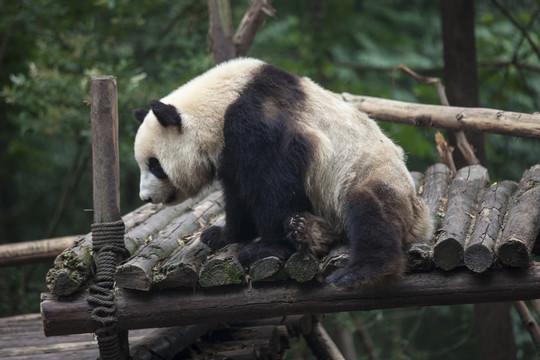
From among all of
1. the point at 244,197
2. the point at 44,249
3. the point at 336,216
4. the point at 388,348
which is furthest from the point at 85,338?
the point at 388,348

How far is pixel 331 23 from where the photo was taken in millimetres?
9195

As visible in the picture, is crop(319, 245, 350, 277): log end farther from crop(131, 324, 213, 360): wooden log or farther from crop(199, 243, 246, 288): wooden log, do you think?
crop(131, 324, 213, 360): wooden log

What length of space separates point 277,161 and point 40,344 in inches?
93.8

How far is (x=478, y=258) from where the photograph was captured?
10.7 feet

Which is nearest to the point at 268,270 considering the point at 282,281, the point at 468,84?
the point at 282,281

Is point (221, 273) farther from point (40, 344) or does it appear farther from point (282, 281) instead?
point (40, 344)

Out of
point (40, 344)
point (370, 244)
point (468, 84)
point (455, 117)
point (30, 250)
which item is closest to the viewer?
point (370, 244)

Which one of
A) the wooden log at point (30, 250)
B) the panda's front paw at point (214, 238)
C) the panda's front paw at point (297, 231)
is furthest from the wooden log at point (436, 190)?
the wooden log at point (30, 250)

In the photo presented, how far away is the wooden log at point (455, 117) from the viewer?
4.55 metres

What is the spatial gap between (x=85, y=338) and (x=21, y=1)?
4.49 m

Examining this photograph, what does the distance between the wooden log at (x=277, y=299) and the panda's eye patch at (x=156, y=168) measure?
0.75 m

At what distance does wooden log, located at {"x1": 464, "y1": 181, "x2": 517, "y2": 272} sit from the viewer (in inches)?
128

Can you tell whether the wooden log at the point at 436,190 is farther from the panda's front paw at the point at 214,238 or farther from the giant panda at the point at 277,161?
the panda's front paw at the point at 214,238

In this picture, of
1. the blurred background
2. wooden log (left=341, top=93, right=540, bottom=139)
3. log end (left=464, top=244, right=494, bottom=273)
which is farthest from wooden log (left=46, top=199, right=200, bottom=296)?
the blurred background
